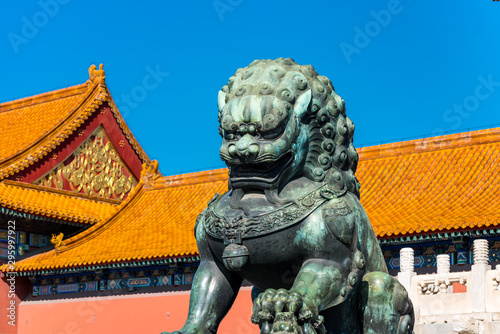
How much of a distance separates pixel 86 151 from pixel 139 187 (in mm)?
A: 1675

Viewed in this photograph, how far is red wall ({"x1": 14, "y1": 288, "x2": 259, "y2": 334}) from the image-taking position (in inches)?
771

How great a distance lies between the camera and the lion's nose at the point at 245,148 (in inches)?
212

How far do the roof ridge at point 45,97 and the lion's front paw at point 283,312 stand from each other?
825 inches

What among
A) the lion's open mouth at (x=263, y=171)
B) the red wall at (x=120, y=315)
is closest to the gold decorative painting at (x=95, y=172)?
the red wall at (x=120, y=315)

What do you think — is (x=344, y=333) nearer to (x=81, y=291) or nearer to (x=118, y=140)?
(x=81, y=291)

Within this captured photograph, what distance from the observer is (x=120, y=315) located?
21328 mm

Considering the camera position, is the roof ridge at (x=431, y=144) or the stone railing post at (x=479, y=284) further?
the roof ridge at (x=431, y=144)

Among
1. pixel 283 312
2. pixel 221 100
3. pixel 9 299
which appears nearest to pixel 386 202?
pixel 9 299

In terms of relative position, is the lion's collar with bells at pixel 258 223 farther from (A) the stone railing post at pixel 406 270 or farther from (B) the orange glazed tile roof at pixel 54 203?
(B) the orange glazed tile roof at pixel 54 203

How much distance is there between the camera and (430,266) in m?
17.5

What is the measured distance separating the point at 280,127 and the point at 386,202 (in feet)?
45.8

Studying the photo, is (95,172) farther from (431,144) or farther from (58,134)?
(431,144)

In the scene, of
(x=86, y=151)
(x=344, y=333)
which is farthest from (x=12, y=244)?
(x=344, y=333)

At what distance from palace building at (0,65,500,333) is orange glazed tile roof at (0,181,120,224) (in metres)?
0.04
